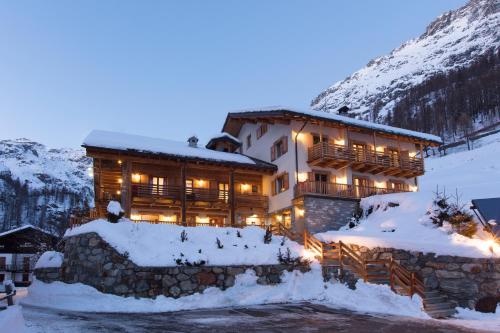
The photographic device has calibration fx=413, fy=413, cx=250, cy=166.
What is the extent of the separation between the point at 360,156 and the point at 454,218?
1139 cm

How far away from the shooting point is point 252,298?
16.5m

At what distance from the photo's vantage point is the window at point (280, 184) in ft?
92.9

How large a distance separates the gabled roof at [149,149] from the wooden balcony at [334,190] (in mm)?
3862

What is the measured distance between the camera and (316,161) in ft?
88.9

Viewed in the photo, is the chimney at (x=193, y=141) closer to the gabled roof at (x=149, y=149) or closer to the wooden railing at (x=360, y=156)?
the gabled roof at (x=149, y=149)

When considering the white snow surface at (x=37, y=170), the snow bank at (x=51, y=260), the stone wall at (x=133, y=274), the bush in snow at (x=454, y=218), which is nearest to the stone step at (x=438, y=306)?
the bush in snow at (x=454, y=218)

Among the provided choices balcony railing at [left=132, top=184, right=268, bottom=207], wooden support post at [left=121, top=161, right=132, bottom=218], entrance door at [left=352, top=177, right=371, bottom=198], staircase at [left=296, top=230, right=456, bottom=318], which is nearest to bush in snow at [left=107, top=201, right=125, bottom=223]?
wooden support post at [left=121, top=161, right=132, bottom=218]

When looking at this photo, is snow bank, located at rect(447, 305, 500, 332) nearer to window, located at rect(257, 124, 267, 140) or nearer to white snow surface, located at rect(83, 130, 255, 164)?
white snow surface, located at rect(83, 130, 255, 164)

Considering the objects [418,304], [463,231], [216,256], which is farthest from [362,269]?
[216,256]

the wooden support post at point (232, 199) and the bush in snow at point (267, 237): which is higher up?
the wooden support post at point (232, 199)

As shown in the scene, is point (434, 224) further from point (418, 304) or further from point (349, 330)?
point (349, 330)

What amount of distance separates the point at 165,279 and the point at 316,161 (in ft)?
46.0

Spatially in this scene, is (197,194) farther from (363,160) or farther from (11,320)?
(11,320)

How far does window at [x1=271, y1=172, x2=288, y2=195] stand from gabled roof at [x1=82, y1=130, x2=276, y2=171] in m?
0.88
